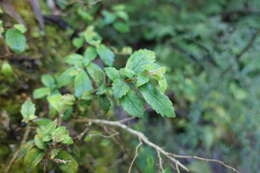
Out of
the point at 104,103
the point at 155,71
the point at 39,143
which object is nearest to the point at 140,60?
the point at 155,71

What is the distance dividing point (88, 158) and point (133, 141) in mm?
319

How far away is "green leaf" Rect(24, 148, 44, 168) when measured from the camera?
940mm

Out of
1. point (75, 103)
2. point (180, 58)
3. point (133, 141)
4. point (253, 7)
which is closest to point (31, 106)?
point (75, 103)

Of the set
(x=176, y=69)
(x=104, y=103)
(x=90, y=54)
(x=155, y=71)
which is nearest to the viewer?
(x=155, y=71)

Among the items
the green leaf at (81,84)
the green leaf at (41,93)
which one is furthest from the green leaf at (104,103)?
the green leaf at (41,93)

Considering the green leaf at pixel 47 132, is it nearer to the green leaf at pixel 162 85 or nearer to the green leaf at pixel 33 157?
the green leaf at pixel 33 157

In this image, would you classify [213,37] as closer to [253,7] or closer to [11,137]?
[253,7]

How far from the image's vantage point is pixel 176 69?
98.6 inches

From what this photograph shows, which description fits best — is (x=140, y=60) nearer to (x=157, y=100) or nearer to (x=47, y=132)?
(x=157, y=100)

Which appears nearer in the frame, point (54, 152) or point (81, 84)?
point (54, 152)

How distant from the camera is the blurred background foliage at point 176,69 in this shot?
1.33 meters

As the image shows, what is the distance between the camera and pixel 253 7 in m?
2.88

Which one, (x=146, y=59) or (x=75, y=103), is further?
(x=75, y=103)

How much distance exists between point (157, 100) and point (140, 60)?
150 mm
